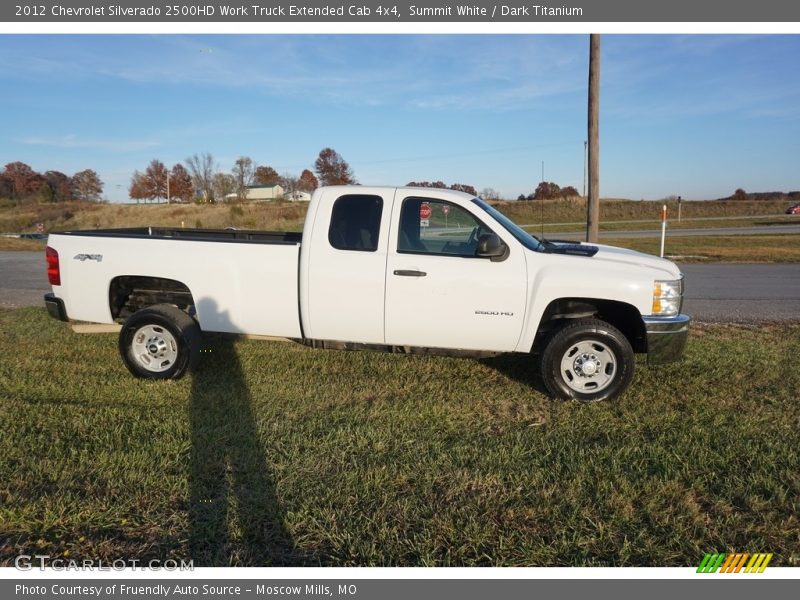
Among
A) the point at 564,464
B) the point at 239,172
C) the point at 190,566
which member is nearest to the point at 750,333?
the point at 564,464

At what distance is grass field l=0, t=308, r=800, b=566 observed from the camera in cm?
292

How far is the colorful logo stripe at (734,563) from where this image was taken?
2791 mm

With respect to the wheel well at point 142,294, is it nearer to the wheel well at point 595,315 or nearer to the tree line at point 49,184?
the wheel well at point 595,315

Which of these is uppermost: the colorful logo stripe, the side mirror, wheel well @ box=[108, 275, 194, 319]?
the side mirror

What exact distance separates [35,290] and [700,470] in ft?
40.7

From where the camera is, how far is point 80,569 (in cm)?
273

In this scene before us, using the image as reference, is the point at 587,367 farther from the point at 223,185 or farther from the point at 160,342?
the point at 223,185

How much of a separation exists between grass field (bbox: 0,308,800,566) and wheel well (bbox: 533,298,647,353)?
533 mm

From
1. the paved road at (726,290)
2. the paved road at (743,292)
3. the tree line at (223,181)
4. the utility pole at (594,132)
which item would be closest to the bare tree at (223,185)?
the tree line at (223,181)

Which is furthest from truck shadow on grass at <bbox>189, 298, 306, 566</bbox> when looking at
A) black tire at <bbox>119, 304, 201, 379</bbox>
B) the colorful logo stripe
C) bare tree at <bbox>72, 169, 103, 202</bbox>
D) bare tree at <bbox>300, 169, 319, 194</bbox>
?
bare tree at <bbox>72, 169, 103, 202</bbox>

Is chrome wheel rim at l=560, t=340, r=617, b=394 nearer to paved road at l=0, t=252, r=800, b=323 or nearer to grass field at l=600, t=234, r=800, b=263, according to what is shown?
paved road at l=0, t=252, r=800, b=323

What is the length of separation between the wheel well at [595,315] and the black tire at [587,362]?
0.15 metres

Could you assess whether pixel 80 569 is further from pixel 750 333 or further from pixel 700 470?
pixel 750 333

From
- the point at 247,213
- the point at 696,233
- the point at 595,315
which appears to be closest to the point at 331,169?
the point at 247,213
